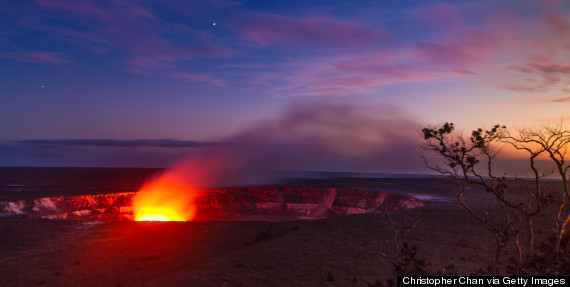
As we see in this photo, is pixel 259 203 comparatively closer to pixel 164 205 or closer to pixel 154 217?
pixel 164 205

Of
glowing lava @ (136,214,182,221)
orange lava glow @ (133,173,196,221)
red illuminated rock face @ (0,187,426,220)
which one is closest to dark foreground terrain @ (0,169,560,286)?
glowing lava @ (136,214,182,221)

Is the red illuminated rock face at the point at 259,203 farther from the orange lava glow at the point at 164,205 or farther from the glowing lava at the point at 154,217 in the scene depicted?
the glowing lava at the point at 154,217

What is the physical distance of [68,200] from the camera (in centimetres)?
3947

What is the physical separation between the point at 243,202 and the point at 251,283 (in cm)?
3342

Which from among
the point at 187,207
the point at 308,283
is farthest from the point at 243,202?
the point at 308,283

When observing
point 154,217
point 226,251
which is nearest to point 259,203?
point 154,217

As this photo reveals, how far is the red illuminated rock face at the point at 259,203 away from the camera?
127 ft

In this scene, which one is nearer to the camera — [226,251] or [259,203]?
[226,251]

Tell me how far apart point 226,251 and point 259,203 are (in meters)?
27.2

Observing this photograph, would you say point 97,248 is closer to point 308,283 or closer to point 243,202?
point 308,283

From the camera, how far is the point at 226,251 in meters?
20.6

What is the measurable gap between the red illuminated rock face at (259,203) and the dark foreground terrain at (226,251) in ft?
33.9

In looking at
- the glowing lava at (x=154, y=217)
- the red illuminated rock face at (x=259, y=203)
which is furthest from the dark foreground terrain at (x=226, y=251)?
the red illuminated rock face at (x=259, y=203)

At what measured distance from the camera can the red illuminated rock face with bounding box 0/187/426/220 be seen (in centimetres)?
3881
